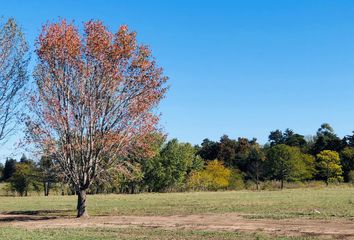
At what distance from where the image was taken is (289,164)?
10038cm

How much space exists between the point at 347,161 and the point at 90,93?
87.2 metres

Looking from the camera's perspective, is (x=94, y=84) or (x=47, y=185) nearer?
(x=94, y=84)

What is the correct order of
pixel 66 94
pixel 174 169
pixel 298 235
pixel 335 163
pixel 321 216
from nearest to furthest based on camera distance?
1. pixel 298 235
2. pixel 321 216
3. pixel 66 94
4. pixel 174 169
5. pixel 335 163

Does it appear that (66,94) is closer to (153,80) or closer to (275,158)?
(153,80)

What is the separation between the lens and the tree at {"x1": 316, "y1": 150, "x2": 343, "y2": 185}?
332ft

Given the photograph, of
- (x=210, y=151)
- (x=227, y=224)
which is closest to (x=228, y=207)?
(x=227, y=224)

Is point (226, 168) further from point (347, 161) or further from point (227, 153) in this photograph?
point (347, 161)

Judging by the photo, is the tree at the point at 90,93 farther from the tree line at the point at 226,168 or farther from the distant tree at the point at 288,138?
the distant tree at the point at 288,138

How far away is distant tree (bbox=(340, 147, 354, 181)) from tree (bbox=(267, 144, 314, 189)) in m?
7.30

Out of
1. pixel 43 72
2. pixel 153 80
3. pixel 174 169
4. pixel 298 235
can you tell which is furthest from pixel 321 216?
pixel 174 169

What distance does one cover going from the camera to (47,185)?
96188mm

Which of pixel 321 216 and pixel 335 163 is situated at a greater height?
pixel 335 163

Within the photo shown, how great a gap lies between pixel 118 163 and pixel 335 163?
3059 inches

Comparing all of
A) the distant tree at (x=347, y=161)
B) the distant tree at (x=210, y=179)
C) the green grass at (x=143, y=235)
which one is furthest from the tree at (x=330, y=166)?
the green grass at (x=143, y=235)
